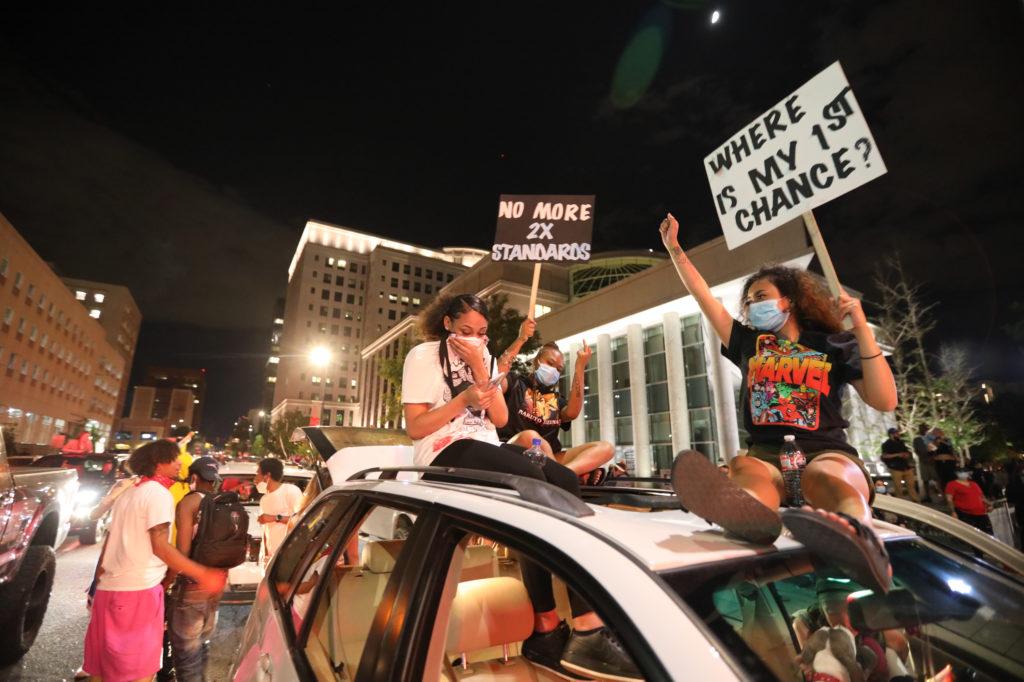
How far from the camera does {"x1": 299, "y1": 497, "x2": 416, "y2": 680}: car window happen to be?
5.90ft

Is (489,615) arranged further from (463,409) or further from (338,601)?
(463,409)

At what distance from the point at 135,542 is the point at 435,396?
249 centimetres

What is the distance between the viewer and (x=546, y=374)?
15.0 ft

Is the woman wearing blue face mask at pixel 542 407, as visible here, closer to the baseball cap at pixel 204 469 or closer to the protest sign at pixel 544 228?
the protest sign at pixel 544 228

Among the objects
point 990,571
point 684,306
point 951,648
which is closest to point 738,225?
point 990,571

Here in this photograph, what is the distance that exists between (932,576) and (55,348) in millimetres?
77599

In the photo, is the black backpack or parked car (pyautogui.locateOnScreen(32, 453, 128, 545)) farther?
parked car (pyautogui.locateOnScreen(32, 453, 128, 545))

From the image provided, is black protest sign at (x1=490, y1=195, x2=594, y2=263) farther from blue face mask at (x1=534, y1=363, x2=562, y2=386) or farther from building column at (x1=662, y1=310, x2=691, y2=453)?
building column at (x1=662, y1=310, x2=691, y2=453)

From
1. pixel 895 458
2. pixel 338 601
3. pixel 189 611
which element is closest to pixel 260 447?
pixel 895 458

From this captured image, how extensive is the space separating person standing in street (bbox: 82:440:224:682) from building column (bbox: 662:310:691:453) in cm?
2693

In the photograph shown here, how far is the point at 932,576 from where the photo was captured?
1.64 metres

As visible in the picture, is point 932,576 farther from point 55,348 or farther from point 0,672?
point 55,348

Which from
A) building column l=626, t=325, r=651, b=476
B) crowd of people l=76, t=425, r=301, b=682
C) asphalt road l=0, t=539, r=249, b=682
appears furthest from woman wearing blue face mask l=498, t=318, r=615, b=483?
building column l=626, t=325, r=651, b=476

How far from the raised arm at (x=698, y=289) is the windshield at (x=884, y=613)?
1520mm
